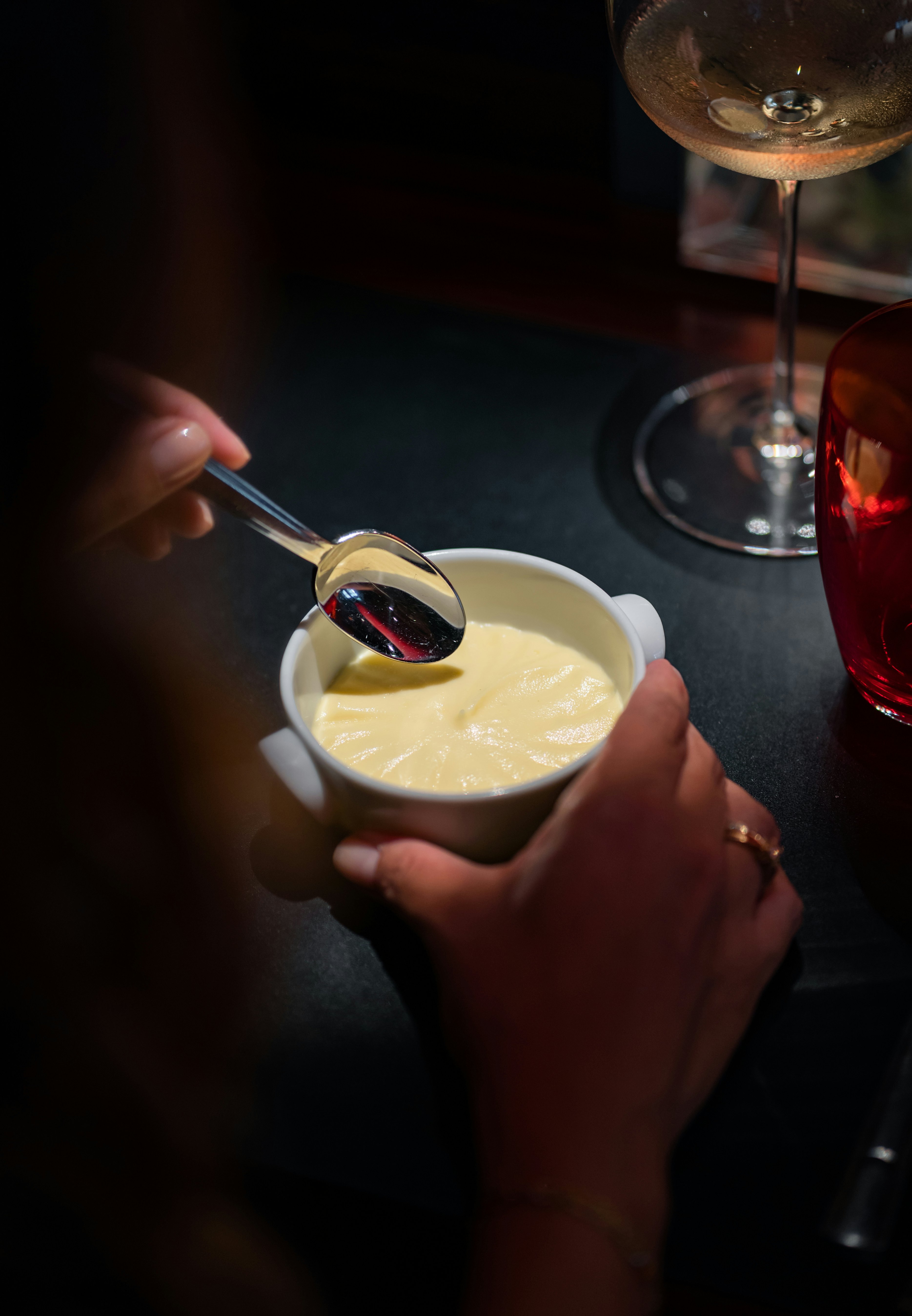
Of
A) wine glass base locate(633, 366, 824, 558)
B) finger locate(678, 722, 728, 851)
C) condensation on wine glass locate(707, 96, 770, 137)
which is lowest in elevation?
wine glass base locate(633, 366, 824, 558)

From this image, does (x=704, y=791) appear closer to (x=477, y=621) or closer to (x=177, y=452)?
(x=477, y=621)

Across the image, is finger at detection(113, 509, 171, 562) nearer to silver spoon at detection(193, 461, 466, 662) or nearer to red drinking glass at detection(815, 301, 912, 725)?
A: silver spoon at detection(193, 461, 466, 662)

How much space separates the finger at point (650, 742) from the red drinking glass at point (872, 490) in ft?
0.52

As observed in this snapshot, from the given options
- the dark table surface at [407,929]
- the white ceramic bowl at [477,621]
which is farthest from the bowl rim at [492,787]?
the dark table surface at [407,929]

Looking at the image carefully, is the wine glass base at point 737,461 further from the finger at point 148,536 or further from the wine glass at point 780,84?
the finger at point 148,536

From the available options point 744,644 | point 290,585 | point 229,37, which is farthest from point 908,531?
point 229,37

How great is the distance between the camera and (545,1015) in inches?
23.1

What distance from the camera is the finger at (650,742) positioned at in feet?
2.03

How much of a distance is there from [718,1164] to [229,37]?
1.29 metres

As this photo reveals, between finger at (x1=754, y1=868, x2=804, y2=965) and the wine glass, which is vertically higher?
the wine glass

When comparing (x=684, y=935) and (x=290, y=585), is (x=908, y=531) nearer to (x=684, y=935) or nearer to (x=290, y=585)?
(x=684, y=935)

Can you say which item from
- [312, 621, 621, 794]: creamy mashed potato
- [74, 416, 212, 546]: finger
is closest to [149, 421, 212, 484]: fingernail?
[74, 416, 212, 546]: finger

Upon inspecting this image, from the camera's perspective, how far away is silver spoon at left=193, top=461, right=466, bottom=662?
76cm

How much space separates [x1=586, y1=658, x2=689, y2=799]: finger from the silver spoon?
153 mm
